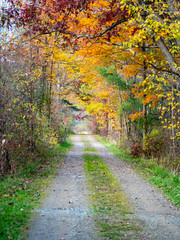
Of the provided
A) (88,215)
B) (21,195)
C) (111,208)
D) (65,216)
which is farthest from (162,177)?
(65,216)

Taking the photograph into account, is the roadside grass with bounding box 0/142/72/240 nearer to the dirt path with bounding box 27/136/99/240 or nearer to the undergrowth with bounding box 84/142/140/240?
the dirt path with bounding box 27/136/99/240

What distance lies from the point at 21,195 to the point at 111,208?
2563 millimetres

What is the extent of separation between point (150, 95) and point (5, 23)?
7277mm

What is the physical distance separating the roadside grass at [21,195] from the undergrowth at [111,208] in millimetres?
1441

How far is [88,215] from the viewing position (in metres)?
5.93

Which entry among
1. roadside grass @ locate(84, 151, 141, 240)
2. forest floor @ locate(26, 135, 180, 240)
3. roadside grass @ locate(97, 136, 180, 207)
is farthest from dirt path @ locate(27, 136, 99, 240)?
roadside grass @ locate(97, 136, 180, 207)

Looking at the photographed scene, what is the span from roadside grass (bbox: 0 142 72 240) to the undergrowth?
1.44 meters

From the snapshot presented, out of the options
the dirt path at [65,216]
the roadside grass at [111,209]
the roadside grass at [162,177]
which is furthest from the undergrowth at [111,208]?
the roadside grass at [162,177]

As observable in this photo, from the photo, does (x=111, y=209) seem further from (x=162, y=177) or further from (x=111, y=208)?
(x=162, y=177)

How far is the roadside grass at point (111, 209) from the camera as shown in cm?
496

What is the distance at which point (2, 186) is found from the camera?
27.1 feet

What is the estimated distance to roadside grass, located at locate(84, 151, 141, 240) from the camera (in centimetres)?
496

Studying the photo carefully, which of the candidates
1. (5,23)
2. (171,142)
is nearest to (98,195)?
(171,142)

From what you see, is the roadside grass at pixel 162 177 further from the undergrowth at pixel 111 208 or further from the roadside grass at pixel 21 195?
the roadside grass at pixel 21 195
